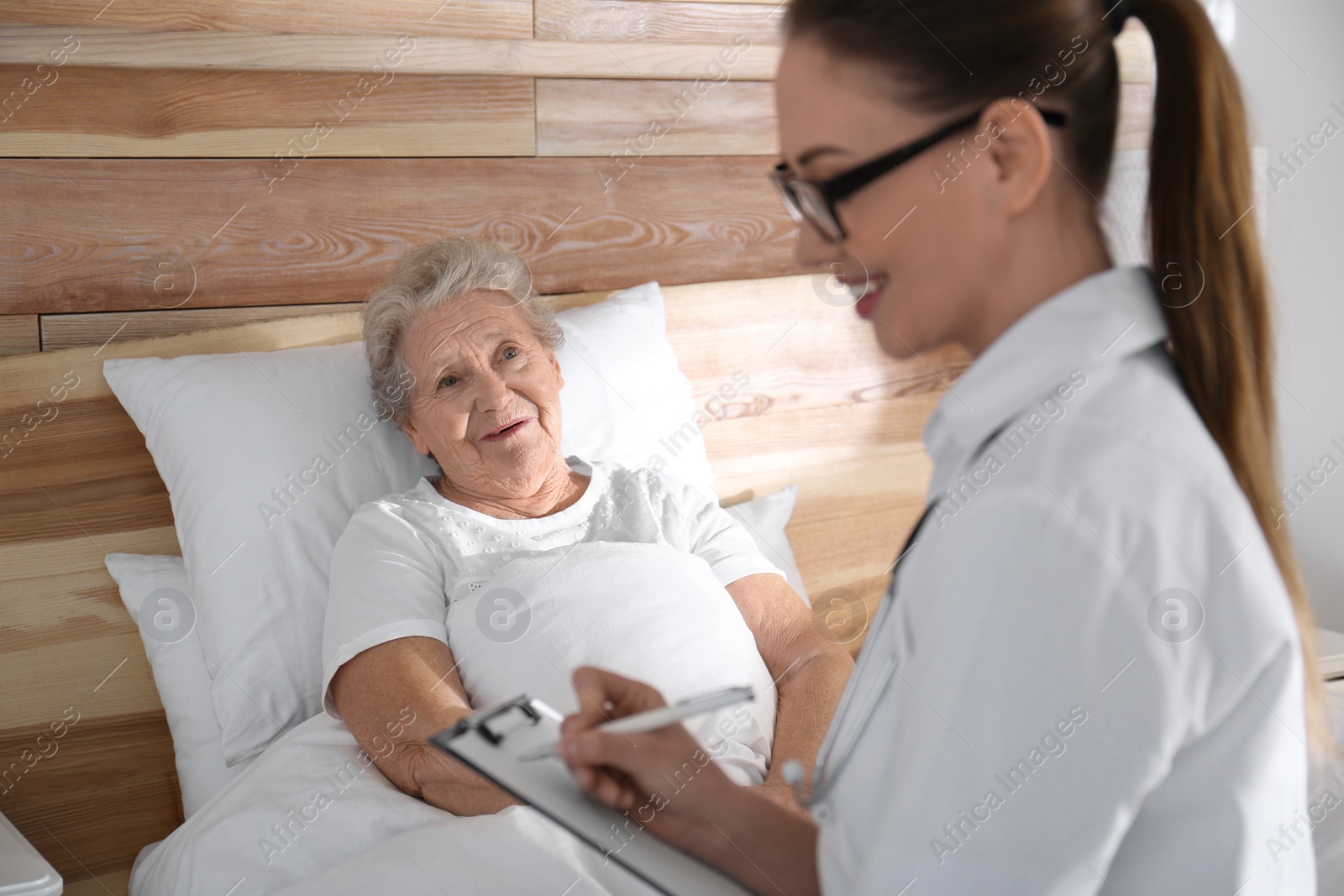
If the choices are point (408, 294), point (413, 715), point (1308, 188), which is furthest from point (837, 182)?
point (1308, 188)

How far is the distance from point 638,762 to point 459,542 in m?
0.77

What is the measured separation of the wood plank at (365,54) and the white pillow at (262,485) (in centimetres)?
46

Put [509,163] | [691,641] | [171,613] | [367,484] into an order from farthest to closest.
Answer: [509,163] < [367,484] < [171,613] < [691,641]

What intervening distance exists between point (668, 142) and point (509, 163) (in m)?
0.33

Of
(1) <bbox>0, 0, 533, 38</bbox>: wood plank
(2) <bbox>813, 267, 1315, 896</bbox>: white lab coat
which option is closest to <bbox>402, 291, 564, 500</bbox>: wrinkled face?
(1) <bbox>0, 0, 533, 38</bbox>: wood plank

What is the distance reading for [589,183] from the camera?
1.91 meters

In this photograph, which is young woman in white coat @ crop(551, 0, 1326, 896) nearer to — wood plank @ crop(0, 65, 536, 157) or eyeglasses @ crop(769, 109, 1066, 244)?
eyeglasses @ crop(769, 109, 1066, 244)

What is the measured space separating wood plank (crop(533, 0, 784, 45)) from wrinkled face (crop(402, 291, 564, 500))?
0.58 meters

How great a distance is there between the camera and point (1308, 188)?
2.30 m

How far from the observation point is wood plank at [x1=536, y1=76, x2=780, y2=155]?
6.13ft

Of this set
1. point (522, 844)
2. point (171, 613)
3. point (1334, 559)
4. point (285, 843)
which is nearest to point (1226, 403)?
point (522, 844)

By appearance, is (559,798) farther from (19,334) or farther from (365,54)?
(365,54)

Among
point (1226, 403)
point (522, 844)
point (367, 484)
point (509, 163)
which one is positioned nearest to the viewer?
point (1226, 403)

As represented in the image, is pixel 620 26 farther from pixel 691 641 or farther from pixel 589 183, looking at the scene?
pixel 691 641
